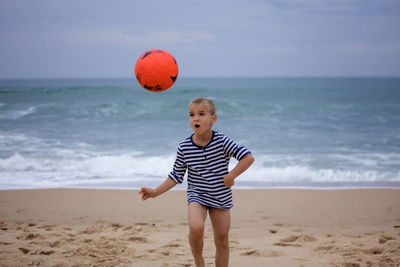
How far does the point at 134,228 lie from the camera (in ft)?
16.6

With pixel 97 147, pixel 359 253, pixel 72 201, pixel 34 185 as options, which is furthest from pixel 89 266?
pixel 97 147

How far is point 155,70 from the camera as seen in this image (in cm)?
358

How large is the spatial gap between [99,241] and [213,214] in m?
1.90

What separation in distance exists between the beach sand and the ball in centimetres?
167

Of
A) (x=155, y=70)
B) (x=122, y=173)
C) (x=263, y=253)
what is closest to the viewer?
(x=155, y=70)

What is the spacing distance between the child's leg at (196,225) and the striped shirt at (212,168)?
57 mm

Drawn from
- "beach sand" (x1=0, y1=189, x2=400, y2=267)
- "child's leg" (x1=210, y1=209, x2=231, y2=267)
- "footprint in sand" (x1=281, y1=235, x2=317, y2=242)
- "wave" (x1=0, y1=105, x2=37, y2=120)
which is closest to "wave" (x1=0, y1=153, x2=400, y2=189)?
"beach sand" (x1=0, y1=189, x2=400, y2=267)

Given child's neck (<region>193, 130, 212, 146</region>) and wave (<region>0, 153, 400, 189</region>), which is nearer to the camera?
child's neck (<region>193, 130, 212, 146</region>)

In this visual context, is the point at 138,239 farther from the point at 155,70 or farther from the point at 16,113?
the point at 16,113

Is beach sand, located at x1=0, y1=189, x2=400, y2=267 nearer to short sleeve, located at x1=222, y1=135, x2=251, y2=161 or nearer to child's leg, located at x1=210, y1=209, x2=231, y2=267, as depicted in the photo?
child's leg, located at x1=210, y1=209, x2=231, y2=267

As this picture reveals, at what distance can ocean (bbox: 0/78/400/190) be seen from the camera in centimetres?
863

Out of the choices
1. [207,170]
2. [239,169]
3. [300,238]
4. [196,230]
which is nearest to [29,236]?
[196,230]

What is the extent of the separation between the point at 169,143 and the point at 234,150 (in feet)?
33.0

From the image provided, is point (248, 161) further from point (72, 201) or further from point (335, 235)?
point (72, 201)
